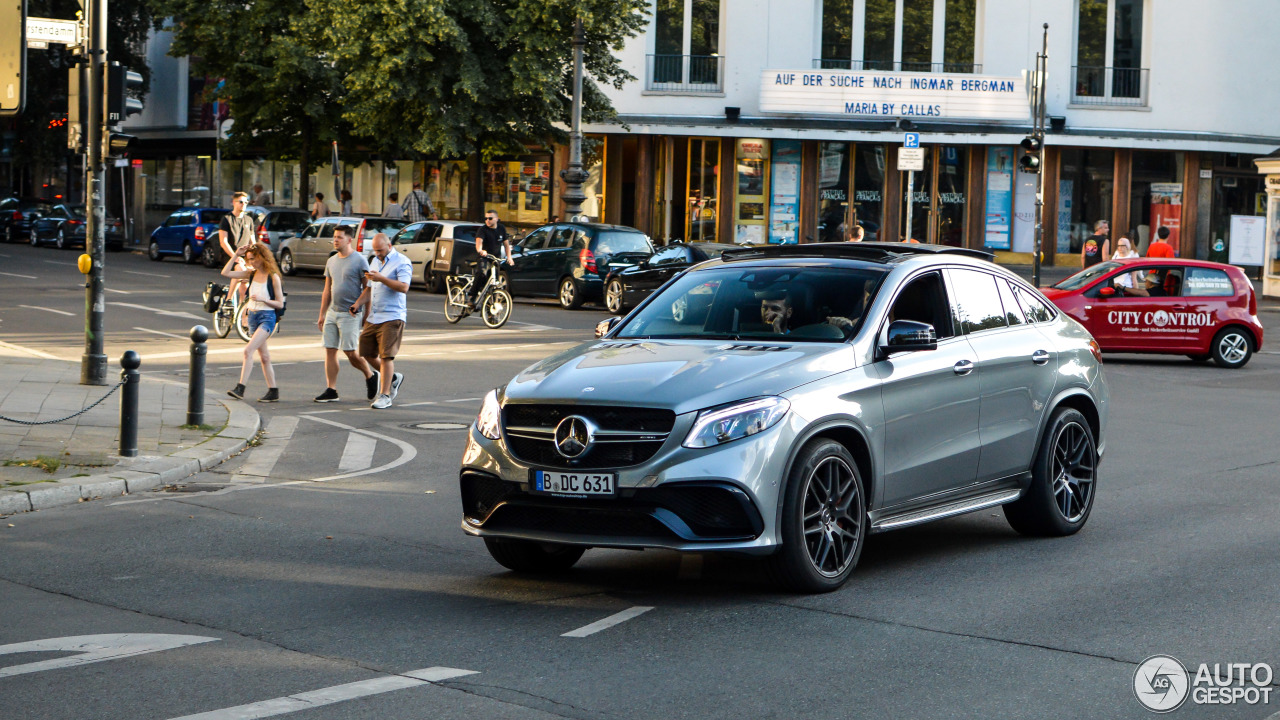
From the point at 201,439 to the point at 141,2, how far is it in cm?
4693

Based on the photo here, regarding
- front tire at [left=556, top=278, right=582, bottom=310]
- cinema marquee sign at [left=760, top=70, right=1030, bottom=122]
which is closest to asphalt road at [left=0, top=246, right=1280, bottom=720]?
front tire at [left=556, top=278, right=582, bottom=310]

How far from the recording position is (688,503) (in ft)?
21.4

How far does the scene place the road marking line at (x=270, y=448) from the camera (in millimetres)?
11469

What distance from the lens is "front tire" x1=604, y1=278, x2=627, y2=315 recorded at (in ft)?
90.6

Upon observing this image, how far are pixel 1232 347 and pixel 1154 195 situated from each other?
20.9m

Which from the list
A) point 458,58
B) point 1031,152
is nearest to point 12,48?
point 1031,152

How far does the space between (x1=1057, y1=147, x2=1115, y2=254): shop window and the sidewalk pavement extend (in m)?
29.5

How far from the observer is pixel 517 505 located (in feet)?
22.5

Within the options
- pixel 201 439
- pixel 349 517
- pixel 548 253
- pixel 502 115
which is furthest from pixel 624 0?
pixel 349 517

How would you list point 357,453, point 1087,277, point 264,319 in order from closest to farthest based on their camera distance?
point 357,453 → point 264,319 → point 1087,277

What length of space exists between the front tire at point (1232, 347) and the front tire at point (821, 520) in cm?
1588

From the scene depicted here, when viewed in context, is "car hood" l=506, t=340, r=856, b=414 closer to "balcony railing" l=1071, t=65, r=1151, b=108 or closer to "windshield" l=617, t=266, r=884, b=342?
"windshield" l=617, t=266, r=884, b=342

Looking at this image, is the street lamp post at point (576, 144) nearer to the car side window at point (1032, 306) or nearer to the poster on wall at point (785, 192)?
the poster on wall at point (785, 192)

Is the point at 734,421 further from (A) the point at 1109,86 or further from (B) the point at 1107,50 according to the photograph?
(B) the point at 1107,50
